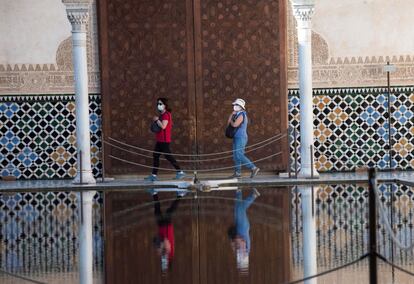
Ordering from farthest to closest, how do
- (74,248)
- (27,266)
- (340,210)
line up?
(340,210), (74,248), (27,266)

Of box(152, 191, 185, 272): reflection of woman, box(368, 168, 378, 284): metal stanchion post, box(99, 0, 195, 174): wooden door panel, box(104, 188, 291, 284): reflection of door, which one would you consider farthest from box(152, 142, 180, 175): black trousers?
box(368, 168, 378, 284): metal stanchion post

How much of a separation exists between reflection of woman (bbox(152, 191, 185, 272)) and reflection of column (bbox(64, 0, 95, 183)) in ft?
7.39

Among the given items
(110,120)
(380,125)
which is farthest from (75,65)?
(380,125)

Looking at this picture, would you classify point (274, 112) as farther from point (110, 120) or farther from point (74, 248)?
point (74, 248)

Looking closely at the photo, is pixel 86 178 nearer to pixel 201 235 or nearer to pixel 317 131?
pixel 317 131

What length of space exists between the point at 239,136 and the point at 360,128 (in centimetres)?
174

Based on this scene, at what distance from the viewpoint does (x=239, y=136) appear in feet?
48.2

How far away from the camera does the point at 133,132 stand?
603 inches

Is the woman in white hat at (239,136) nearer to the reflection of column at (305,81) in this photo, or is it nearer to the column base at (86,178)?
the reflection of column at (305,81)

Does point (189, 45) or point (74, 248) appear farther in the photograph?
point (189, 45)

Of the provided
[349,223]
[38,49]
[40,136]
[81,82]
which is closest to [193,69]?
[81,82]

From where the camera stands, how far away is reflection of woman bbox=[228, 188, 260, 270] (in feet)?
25.4

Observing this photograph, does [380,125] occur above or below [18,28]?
below

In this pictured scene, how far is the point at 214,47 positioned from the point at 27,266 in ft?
26.6
